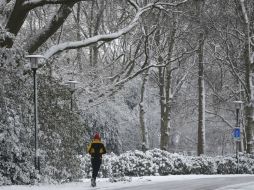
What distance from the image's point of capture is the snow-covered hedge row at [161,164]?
2459 centimetres

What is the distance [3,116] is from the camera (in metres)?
17.0

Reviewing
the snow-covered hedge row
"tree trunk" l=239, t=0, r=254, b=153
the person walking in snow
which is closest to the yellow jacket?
the person walking in snow

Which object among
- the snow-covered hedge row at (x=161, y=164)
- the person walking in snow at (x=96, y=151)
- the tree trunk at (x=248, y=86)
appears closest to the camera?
the person walking in snow at (x=96, y=151)

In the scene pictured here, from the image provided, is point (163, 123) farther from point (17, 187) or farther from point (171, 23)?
point (17, 187)

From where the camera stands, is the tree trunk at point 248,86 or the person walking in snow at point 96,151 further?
the tree trunk at point 248,86

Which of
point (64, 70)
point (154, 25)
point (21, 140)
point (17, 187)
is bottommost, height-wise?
point (17, 187)

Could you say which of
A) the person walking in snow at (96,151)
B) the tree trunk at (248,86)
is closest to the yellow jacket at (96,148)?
the person walking in snow at (96,151)

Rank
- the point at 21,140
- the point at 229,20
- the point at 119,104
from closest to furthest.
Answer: the point at 21,140, the point at 229,20, the point at 119,104

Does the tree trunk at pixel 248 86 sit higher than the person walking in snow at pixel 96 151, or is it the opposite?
the tree trunk at pixel 248 86

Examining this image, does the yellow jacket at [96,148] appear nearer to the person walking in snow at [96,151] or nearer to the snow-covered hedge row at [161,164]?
the person walking in snow at [96,151]

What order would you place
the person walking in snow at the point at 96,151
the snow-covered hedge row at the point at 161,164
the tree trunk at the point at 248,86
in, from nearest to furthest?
the person walking in snow at the point at 96,151
the snow-covered hedge row at the point at 161,164
the tree trunk at the point at 248,86

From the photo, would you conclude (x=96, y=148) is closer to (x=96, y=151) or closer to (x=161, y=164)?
(x=96, y=151)

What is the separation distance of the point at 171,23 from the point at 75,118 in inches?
574

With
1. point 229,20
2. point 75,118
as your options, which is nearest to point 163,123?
point 229,20
